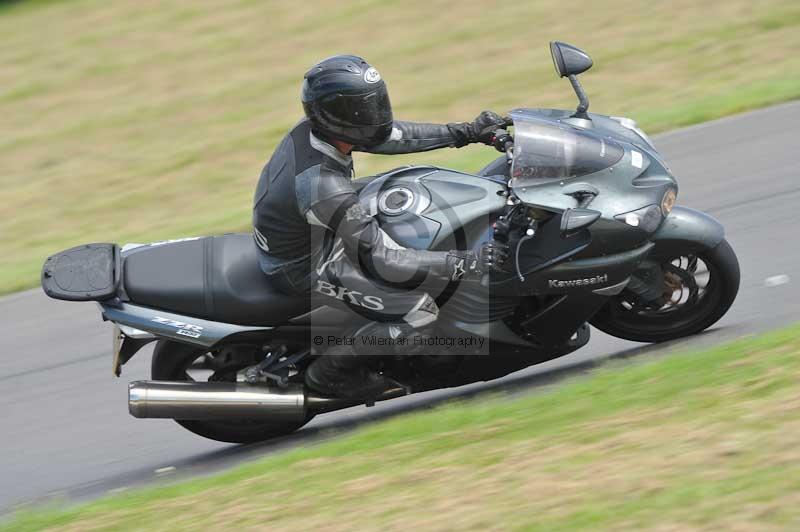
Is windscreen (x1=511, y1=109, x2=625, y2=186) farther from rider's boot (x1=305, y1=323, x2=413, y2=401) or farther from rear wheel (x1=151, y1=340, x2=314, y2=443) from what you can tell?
rear wheel (x1=151, y1=340, x2=314, y2=443)

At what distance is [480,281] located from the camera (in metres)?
5.48

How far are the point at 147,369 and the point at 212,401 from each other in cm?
150

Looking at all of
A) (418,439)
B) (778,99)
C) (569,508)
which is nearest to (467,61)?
(778,99)

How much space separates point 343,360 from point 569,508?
6.25 feet

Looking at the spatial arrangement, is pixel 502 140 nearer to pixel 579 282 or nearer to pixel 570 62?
pixel 570 62

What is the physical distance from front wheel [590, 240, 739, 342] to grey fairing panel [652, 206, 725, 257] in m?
0.11

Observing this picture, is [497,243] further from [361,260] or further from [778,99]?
[778,99]

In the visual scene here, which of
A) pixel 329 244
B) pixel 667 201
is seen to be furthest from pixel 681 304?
pixel 329 244

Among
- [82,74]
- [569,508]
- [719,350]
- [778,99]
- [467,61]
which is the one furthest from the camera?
[82,74]

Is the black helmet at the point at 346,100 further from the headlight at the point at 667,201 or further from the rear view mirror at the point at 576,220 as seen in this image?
the headlight at the point at 667,201

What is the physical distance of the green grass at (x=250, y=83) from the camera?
10.2 meters

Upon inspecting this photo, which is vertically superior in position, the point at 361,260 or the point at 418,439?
the point at 361,260

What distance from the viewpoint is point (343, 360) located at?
223 inches

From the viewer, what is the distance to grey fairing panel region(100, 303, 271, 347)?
5.53 metres
